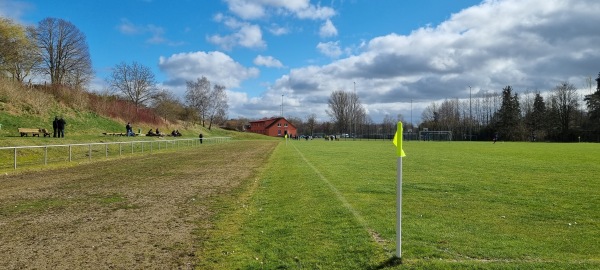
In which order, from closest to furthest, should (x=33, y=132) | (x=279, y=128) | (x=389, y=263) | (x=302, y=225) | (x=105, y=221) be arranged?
(x=389, y=263) → (x=302, y=225) → (x=105, y=221) → (x=33, y=132) → (x=279, y=128)

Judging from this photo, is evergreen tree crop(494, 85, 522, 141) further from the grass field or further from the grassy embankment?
the grass field

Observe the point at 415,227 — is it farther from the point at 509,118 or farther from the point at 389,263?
the point at 509,118

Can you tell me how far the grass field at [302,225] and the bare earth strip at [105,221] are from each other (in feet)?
0.07

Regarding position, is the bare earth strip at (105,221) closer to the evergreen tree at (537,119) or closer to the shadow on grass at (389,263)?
the shadow on grass at (389,263)

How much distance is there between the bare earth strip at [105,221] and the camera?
528 centimetres

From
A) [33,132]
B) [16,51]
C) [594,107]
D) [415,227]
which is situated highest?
[16,51]

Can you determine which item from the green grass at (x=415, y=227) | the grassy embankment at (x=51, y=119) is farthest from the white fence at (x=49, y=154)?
the green grass at (x=415, y=227)

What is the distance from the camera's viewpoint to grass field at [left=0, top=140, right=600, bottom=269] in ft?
16.7

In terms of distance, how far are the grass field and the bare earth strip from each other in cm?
2

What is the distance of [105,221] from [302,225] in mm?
3669

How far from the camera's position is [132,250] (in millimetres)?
5648

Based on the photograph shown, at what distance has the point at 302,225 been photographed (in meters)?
6.91

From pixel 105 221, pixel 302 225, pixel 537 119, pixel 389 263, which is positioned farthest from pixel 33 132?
pixel 537 119

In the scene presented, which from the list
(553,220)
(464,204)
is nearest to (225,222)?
(464,204)
